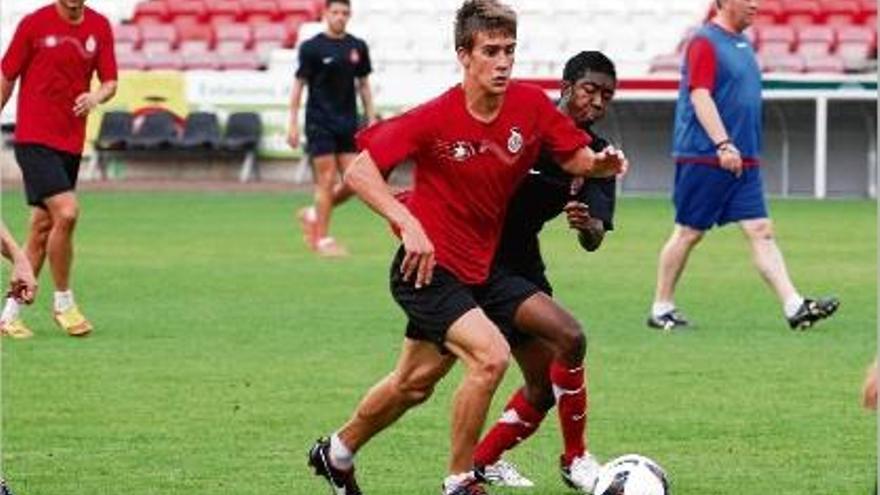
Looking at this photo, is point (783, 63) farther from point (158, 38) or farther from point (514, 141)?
point (514, 141)

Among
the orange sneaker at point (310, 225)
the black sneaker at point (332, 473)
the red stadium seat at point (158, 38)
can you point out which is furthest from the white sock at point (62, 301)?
the red stadium seat at point (158, 38)

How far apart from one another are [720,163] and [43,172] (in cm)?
418

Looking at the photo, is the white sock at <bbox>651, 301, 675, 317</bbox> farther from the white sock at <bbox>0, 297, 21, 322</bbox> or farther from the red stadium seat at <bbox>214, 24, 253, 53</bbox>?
the red stadium seat at <bbox>214, 24, 253, 53</bbox>

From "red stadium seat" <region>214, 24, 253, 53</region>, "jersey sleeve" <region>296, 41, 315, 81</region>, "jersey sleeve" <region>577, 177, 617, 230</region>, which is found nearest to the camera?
"jersey sleeve" <region>577, 177, 617, 230</region>

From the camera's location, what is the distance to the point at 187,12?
41.2 m

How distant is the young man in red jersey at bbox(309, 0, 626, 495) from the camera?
30.2ft

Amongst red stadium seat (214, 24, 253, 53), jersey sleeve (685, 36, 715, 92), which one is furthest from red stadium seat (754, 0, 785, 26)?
jersey sleeve (685, 36, 715, 92)

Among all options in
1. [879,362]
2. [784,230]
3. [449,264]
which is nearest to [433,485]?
[449,264]

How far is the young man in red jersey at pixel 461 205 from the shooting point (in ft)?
30.2

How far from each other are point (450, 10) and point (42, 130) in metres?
24.3

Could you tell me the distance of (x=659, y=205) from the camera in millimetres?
31719

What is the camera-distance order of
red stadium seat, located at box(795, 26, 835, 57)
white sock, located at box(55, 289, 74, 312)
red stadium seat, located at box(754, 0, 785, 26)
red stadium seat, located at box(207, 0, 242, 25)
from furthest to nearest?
red stadium seat, located at box(207, 0, 242, 25) < red stadium seat, located at box(754, 0, 785, 26) < red stadium seat, located at box(795, 26, 835, 57) < white sock, located at box(55, 289, 74, 312)

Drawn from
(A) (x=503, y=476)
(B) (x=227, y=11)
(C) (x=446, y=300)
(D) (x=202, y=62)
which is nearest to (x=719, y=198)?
(A) (x=503, y=476)

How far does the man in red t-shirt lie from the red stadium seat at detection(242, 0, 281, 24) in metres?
24.6
